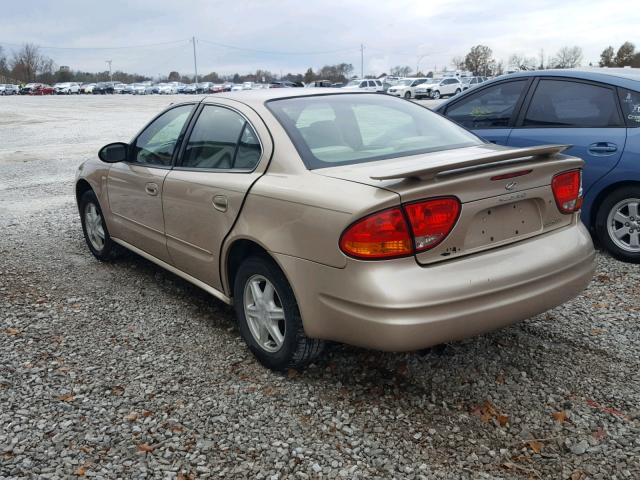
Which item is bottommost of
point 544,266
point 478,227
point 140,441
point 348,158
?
point 140,441

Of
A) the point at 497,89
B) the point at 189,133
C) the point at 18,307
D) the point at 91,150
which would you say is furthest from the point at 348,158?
the point at 91,150

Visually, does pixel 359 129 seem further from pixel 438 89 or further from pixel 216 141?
pixel 438 89

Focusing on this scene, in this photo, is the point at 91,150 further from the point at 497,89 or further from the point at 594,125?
the point at 594,125

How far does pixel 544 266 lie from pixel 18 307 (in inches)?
147

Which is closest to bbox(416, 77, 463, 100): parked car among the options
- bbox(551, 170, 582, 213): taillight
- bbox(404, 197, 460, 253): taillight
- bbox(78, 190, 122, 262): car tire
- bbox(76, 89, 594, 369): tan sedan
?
bbox(78, 190, 122, 262): car tire

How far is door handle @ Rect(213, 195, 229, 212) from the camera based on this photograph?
139 inches

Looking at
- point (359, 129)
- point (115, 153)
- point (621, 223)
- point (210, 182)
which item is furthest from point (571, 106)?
point (115, 153)

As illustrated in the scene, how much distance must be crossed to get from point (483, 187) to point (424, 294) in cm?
61

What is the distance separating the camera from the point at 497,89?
6.02m

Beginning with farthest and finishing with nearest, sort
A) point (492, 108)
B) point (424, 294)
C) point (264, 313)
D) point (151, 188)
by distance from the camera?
point (492, 108) < point (151, 188) < point (264, 313) < point (424, 294)

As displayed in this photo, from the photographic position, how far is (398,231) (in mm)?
2719

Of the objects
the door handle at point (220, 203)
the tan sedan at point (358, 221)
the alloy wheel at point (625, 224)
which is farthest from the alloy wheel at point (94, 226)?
the alloy wheel at point (625, 224)

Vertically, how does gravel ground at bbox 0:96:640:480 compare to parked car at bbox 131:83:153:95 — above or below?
below

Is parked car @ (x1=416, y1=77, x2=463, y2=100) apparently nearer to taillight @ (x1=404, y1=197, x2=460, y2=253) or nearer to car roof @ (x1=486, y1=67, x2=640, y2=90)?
car roof @ (x1=486, y1=67, x2=640, y2=90)
